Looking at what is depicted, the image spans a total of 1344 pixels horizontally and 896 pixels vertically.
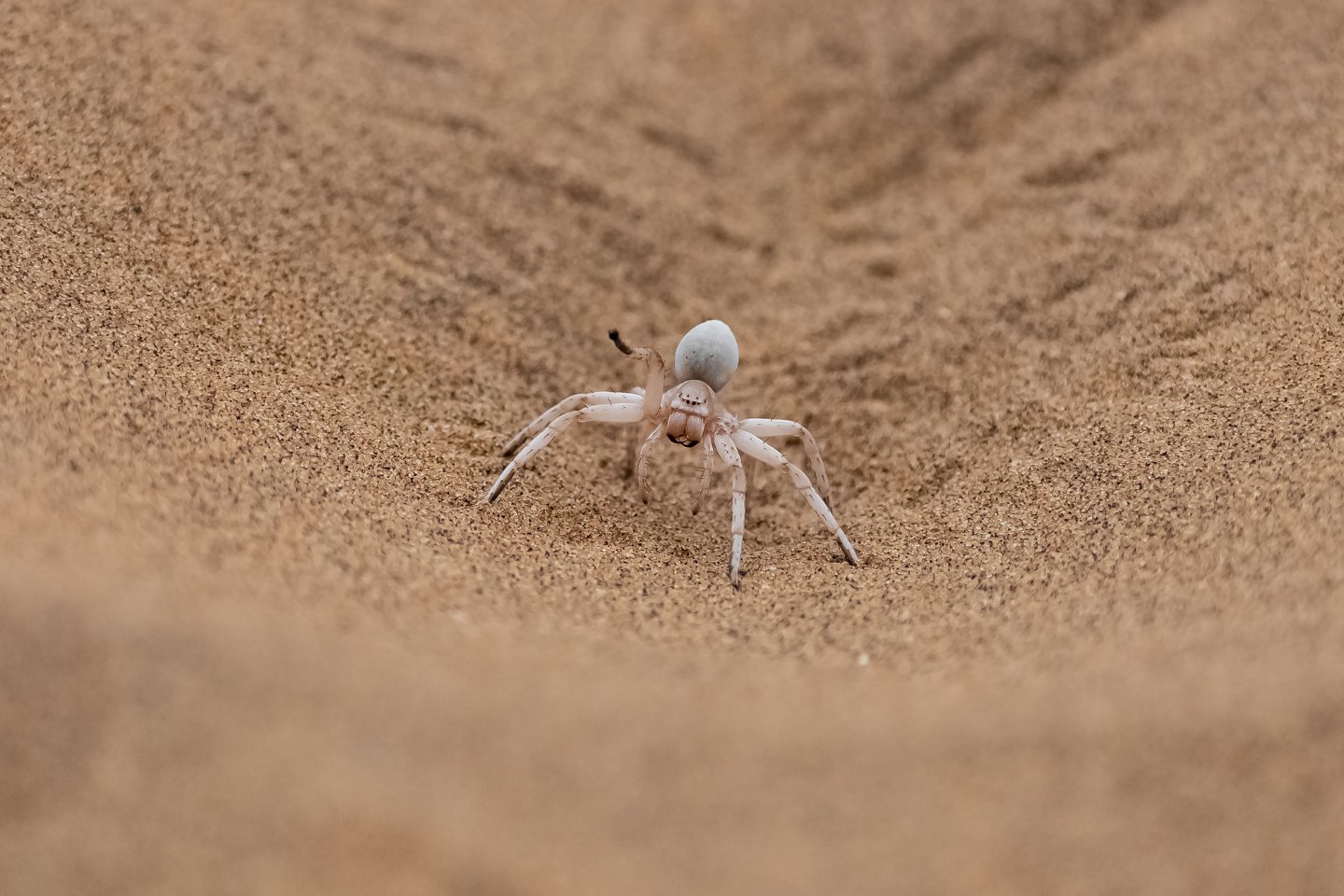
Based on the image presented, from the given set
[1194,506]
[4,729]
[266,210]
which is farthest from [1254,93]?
[4,729]

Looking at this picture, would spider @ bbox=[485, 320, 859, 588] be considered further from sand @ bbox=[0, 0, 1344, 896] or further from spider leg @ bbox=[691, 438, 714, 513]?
sand @ bbox=[0, 0, 1344, 896]

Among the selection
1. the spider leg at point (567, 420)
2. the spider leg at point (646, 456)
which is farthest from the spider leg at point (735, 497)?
the spider leg at point (567, 420)

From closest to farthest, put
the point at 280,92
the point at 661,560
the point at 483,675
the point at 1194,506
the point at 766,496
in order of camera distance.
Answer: the point at 483,675, the point at 1194,506, the point at 661,560, the point at 766,496, the point at 280,92

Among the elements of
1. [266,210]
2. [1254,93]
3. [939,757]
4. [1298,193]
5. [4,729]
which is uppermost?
[1254,93]

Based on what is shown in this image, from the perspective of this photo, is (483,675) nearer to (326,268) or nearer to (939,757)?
(939,757)

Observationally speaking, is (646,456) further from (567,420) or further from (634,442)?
(634,442)

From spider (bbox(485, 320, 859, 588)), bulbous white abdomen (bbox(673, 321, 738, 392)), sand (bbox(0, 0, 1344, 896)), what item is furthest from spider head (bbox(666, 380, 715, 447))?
sand (bbox(0, 0, 1344, 896))

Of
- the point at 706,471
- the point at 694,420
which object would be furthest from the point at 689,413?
the point at 706,471

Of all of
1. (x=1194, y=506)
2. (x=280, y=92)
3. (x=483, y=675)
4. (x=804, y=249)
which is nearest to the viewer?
(x=483, y=675)
